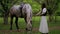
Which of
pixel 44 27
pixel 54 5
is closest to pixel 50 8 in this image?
pixel 54 5

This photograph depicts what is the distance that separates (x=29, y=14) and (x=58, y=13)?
2047 cm

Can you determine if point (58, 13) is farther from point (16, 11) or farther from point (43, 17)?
point (43, 17)

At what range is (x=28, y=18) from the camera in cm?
1695

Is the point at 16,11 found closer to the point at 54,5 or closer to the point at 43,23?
the point at 43,23

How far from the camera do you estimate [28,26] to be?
16.2 metres

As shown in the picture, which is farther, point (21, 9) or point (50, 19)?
point (50, 19)

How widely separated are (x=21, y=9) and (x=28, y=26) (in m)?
2.98

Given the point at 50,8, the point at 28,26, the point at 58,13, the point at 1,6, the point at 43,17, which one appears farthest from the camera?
the point at 58,13

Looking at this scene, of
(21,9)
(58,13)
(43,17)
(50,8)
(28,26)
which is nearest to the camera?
(43,17)

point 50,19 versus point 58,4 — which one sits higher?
point 58,4

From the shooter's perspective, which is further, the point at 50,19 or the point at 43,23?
the point at 50,19

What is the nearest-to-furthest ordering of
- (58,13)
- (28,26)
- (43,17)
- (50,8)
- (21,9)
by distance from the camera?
(43,17)
(28,26)
(21,9)
(50,8)
(58,13)

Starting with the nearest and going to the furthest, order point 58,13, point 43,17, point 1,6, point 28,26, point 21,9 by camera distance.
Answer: point 43,17 < point 28,26 < point 21,9 < point 1,6 < point 58,13

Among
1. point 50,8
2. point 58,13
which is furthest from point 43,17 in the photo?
point 58,13
